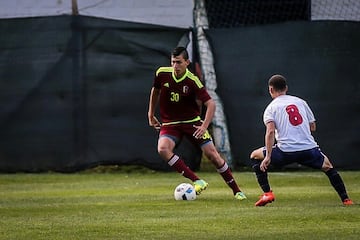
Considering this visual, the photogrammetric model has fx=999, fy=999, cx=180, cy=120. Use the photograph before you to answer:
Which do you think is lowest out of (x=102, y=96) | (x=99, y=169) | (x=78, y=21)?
(x=99, y=169)

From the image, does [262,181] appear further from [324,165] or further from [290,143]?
[324,165]

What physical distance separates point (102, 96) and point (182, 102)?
5085 millimetres

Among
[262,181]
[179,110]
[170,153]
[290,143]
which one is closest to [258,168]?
[262,181]

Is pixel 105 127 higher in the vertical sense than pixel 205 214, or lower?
lower

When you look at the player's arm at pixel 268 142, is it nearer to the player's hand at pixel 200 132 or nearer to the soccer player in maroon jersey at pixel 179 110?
the player's hand at pixel 200 132

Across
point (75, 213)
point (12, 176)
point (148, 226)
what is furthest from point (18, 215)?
point (12, 176)

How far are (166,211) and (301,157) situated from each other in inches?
62.7

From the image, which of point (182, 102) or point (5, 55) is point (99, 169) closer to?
point (5, 55)

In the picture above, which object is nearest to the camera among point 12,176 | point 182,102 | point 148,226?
point 148,226

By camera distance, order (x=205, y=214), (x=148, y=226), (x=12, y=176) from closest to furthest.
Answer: (x=148, y=226) < (x=205, y=214) < (x=12, y=176)

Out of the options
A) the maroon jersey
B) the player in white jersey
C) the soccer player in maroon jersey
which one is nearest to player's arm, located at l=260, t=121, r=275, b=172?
the player in white jersey

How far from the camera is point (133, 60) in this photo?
57.1ft

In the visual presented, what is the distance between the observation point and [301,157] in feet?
35.1

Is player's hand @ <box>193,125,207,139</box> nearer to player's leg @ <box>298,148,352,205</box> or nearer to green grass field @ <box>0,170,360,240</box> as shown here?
green grass field @ <box>0,170,360,240</box>
